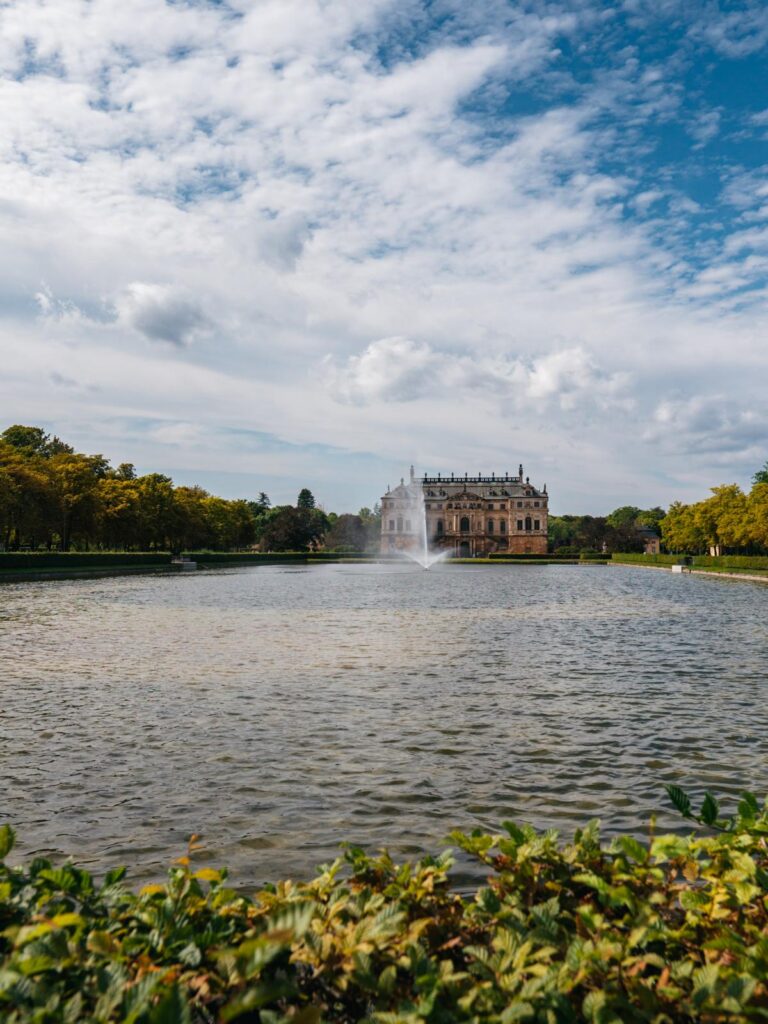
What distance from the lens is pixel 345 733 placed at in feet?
34.6

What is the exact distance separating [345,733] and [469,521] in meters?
139

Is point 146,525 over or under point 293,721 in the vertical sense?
over

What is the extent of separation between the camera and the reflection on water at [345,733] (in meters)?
7.23

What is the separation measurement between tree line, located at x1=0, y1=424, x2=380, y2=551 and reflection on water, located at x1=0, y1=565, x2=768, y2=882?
44.7 meters

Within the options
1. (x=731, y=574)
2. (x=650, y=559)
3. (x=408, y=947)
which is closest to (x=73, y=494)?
(x=731, y=574)

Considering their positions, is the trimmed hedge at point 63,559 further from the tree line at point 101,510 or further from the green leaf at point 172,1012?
the green leaf at point 172,1012

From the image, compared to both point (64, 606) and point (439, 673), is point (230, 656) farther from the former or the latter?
point (64, 606)

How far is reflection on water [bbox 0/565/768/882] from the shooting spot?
7230mm

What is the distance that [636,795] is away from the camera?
26.3 feet

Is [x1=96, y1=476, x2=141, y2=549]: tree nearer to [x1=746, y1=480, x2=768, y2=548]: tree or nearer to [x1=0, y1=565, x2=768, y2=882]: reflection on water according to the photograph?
Result: [x1=0, y1=565, x2=768, y2=882]: reflection on water

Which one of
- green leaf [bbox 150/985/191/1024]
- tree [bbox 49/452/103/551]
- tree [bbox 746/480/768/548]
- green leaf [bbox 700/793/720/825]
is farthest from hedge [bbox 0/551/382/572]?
tree [bbox 746/480/768/548]

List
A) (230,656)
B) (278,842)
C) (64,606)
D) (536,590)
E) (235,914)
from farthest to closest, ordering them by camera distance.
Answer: (536,590) → (64,606) → (230,656) → (278,842) → (235,914)

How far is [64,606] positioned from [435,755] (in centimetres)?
2541

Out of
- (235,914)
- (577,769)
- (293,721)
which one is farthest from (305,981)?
(293,721)
